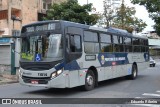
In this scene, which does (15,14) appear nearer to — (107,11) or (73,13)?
(73,13)

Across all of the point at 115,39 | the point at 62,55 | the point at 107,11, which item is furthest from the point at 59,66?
the point at 107,11

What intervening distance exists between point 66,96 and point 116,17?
3697cm

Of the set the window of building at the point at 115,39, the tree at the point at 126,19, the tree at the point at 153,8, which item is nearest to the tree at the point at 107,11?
the tree at the point at 126,19

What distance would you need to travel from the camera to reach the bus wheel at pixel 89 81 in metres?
13.2

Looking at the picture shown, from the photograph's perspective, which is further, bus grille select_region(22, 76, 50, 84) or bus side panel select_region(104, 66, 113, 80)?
bus side panel select_region(104, 66, 113, 80)

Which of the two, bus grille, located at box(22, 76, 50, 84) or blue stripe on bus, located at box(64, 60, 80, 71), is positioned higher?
blue stripe on bus, located at box(64, 60, 80, 71)

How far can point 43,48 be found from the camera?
11734 mm

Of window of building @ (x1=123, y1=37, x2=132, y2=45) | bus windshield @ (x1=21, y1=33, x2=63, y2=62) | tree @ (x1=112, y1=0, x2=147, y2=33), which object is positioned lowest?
bus windshield @ (x1=21, y1=33, x2=63, y2=62)

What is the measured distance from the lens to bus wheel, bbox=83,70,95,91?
13185 mm

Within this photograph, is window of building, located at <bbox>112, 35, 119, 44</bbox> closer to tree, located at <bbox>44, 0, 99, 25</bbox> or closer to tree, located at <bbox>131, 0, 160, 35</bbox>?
tree, located at <bbox>131, 0, 160, 35</bbox>

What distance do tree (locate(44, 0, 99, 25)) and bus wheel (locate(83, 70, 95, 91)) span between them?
16.2 meters

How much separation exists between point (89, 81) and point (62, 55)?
2.44 m

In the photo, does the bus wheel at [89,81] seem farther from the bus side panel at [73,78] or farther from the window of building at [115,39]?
the window of building at [115,39]

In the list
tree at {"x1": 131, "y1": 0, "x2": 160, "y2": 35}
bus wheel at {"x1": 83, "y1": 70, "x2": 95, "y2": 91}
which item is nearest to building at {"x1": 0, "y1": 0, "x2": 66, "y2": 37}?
tree at {"x1": 131, "y1": 0, "x2": 160, "y2": 35}
